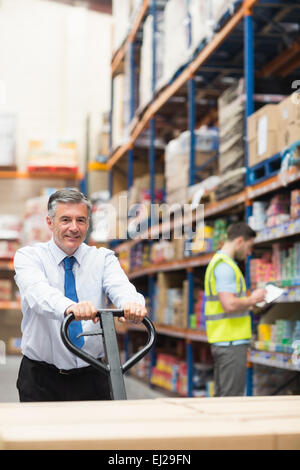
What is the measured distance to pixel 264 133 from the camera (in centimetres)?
557

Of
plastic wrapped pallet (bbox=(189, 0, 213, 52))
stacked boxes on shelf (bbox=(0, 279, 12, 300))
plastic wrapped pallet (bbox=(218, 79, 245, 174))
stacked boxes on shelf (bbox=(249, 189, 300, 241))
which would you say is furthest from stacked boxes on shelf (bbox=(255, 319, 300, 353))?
stacked boxes on shelf (bbox=(0, 279, 12, 300))

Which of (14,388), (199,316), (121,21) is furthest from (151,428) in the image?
(121,21)

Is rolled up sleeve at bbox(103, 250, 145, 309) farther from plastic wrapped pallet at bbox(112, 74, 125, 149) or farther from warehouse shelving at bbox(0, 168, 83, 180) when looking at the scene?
warehouse shelving at bbox(0, 168, 83, 180)

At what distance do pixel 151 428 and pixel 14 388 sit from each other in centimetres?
808

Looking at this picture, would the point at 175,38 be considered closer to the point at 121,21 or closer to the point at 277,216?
the point at 277,216

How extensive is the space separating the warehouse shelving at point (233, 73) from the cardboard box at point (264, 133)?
0.19 meters

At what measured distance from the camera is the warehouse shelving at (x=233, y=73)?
19.6ft

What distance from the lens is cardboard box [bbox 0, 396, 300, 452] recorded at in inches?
48.6


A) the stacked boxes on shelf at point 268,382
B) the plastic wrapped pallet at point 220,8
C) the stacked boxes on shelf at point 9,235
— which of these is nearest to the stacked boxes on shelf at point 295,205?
the stacked boxes on shelf at point 268,382

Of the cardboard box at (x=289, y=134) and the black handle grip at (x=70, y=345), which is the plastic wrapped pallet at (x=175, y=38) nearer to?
the cardboard box at (x=289, y=134)

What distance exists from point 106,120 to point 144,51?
4.49 metres

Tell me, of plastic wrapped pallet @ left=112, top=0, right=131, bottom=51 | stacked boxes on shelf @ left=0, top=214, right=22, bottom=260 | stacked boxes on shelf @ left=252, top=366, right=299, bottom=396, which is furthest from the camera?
stacked boxes on shelf @ left=0, top=214, right=22, bottom=260

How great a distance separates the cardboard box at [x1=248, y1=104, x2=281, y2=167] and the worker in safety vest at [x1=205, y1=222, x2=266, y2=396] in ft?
2.27
